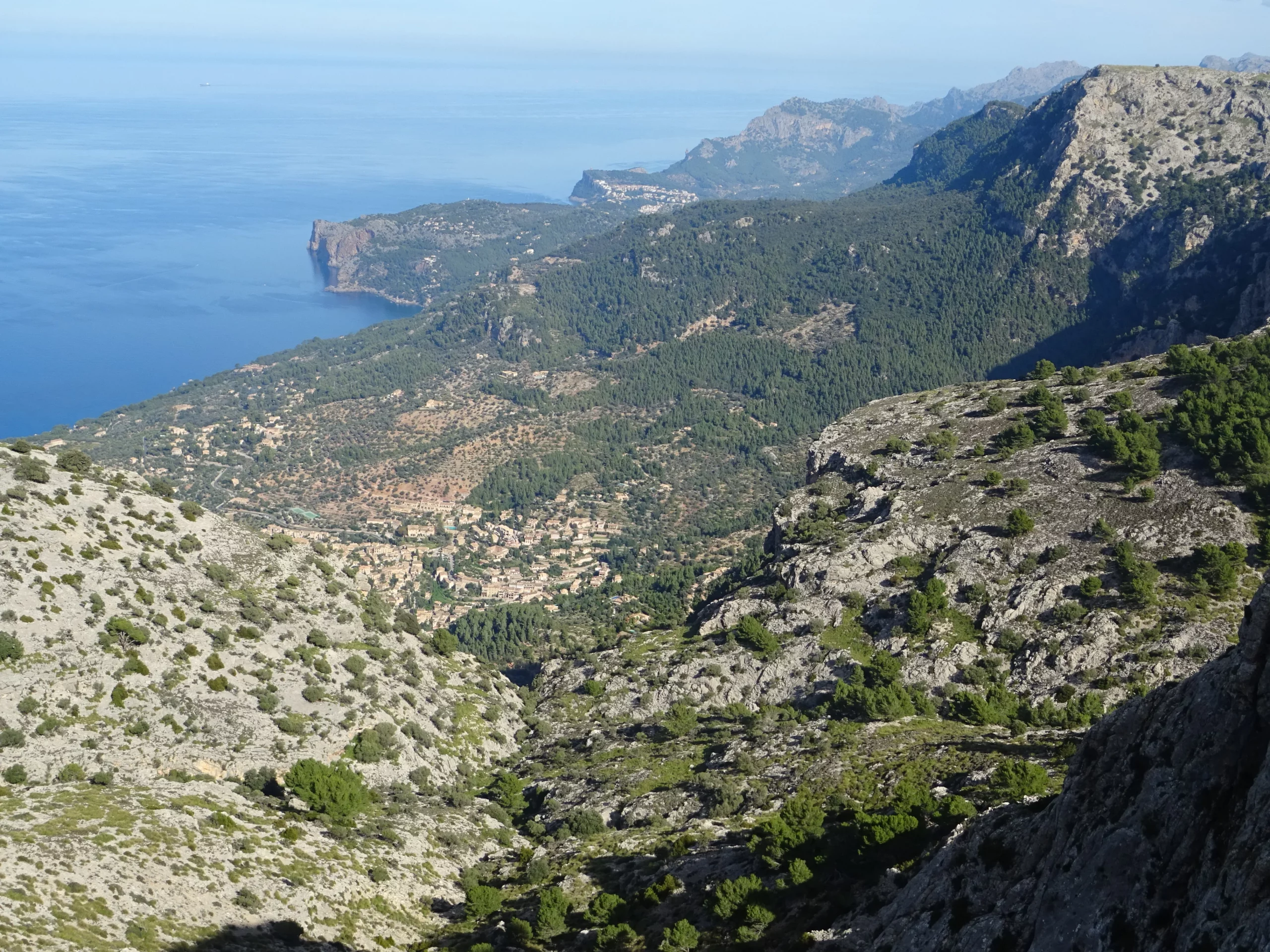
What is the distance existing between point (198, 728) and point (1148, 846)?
51892 mm

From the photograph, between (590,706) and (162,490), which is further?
(162,490)

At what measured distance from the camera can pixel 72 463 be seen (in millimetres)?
73250

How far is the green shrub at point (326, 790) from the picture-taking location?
167ft

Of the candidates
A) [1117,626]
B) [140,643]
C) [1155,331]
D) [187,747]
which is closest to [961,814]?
[1117,626]

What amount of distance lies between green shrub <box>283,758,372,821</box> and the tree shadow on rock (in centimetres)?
998

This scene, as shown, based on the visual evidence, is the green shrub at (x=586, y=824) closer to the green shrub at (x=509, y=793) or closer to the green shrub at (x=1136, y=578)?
the green shrub at (x=509, y=793)

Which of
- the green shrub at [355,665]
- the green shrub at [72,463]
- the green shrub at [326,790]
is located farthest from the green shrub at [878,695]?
the green shrub at [72,463]

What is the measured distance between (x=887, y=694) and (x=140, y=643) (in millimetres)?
48100

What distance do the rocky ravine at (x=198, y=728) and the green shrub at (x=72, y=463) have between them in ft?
2.78

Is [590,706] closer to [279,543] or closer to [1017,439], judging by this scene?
[279,543]

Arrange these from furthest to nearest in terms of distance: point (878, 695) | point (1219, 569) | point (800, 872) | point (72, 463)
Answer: point (72, 463) < point (878, 695) < point (1219, 569) < point (800, 872)

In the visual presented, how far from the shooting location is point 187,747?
177ft

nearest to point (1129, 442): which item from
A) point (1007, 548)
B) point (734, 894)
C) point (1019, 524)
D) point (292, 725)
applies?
point (1019, 524)

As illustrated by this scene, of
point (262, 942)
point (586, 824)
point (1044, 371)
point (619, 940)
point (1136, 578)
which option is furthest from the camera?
point (1044, 371)
